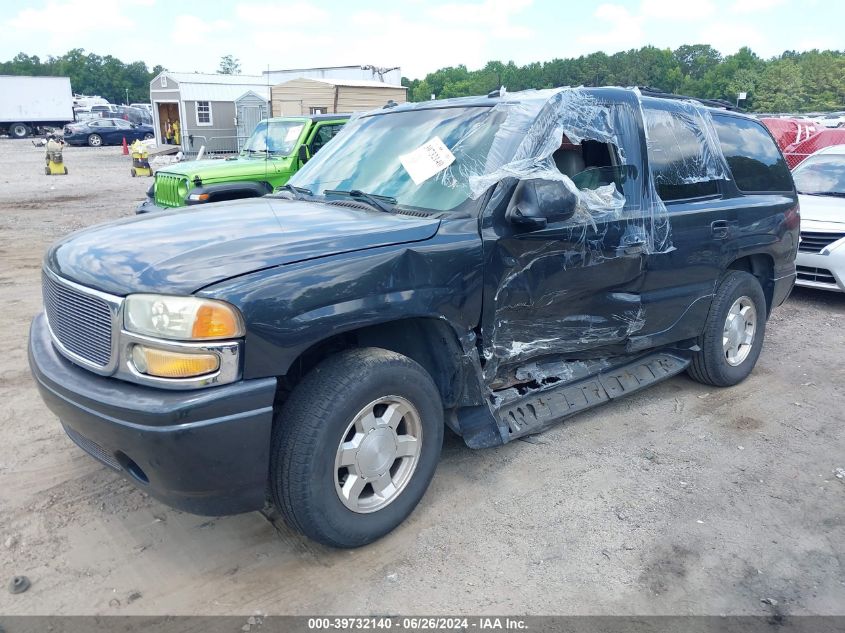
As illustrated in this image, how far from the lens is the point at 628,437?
Result: 4.32m

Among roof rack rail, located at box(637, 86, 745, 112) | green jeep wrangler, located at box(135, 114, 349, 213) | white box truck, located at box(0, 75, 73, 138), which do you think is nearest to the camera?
roof rack rail, located at box(637, 86, 745, 112)

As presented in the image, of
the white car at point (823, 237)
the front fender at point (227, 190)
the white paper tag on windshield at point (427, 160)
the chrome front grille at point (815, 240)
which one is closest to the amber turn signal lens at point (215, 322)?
the white paper tag on windshield at point (427, 160)

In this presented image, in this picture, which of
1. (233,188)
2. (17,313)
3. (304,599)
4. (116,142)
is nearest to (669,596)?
(304,599)

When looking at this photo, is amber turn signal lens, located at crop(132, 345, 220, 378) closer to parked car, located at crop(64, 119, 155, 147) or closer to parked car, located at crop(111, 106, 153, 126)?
parked car, located at crop(64, 119, 155, 147)

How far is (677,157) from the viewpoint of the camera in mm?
4383

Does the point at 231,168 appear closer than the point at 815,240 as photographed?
No

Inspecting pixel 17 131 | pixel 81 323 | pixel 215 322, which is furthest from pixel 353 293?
pixel 17 131

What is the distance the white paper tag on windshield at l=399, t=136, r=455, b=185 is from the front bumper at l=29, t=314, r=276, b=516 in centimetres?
153

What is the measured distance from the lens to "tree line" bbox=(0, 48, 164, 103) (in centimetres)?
9362

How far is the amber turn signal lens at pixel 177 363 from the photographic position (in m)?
2.47

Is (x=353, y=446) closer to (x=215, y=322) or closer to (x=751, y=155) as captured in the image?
(x=215, y=322)

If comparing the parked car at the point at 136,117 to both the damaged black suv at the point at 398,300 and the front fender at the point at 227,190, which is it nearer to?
the front fender at the point at 227,190

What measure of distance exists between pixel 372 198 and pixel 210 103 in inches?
1016

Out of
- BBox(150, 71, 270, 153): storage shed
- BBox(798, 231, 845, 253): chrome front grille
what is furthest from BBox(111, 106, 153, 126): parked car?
BBox(798, 231, 845, 253): chrome front grille
